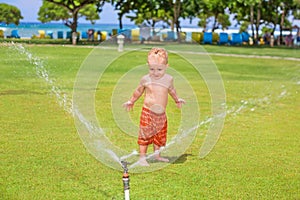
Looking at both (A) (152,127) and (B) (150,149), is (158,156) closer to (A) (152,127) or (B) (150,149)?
(A) (152,127)

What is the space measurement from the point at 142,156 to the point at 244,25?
2896 inches

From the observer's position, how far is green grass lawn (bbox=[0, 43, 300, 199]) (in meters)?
5.89

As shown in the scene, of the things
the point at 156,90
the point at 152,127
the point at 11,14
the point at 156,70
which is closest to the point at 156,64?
the point at 156,70

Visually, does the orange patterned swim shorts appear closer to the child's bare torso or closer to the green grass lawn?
the child's bare torso

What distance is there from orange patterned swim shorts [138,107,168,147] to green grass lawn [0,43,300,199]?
1.18 feet

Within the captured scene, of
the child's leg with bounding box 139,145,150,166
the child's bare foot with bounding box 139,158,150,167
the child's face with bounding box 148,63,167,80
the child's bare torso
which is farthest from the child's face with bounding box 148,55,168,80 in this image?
the child's bare foot with bounding box 139,158,150,167

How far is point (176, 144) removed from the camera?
798cm

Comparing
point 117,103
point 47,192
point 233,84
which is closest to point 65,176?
point 47,192

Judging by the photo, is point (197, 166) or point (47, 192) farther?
point (197, 166)

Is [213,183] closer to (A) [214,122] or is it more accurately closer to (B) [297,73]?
(A) [214,122]

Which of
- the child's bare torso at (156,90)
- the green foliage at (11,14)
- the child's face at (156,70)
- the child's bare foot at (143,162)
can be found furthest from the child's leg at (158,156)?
the green foliage at (11,14)

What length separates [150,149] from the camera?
7602 millimetres

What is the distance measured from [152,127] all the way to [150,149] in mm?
1283

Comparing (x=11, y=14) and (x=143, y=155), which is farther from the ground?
(x=11, y=14)
